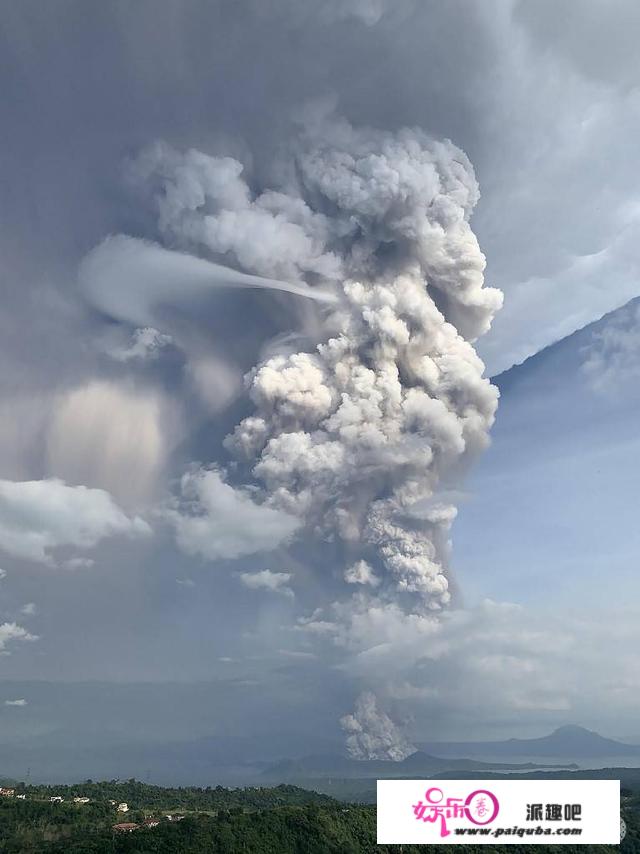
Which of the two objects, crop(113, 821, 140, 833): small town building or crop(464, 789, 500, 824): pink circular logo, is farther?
crop(113, 821, 140, 833): small town building

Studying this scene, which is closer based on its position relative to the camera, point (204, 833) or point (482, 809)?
point (482, 809)

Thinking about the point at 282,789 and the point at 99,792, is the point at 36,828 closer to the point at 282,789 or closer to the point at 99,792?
the point at 99,792

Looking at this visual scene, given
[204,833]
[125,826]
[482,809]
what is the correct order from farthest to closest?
[125,826]
[204,833]
[482,809]

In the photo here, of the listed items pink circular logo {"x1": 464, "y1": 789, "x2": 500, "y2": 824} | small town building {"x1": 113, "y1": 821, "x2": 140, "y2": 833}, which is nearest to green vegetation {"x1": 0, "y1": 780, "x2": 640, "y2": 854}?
small town building {"x1": 113, "y1": 821, "x2": 140, "y2": 833}

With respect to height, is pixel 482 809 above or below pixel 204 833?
above

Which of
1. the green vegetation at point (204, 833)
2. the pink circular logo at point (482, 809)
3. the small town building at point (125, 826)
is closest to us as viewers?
the pink circular logo at point (482, 809)

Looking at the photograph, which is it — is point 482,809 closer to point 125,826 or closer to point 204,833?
point 204,833

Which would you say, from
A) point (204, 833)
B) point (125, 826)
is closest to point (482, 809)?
point (204, 833)

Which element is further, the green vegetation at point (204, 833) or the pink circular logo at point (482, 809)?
the green vegetation at point (204, 833)

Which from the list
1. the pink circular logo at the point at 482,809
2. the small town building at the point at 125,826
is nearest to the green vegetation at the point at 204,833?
the small town building at the point at 125,826

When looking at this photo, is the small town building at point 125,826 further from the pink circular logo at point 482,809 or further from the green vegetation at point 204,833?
the pink circular logo at point 482,809

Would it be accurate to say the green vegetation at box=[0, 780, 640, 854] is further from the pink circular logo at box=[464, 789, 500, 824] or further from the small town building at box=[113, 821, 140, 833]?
the pink circular logo at box=[464, 789, 500, 824]

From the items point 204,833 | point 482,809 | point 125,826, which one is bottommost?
point 125,826
